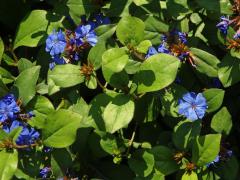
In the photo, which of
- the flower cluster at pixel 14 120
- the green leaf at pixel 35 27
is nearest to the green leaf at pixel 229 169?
the flower cluster at pixel 14 120

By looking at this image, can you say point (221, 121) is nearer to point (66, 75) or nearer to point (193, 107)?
point (193, 107)

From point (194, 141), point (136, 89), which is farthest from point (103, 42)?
point (194, 141)

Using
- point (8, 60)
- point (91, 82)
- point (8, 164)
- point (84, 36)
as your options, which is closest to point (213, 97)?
point (91, 82)

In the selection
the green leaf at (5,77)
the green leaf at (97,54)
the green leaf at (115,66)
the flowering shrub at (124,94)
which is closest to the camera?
the green leaf at (115,66)

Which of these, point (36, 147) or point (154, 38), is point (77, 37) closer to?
point (154, 38)

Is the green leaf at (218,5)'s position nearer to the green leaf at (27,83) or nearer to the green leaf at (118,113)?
the green leaf at (118,113)

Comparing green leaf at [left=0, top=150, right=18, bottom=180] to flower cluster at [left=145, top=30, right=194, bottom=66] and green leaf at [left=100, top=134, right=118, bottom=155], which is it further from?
flower cluster at [left=145, top=30, right=194, bottom=66]

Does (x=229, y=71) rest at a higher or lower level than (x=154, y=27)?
lower
